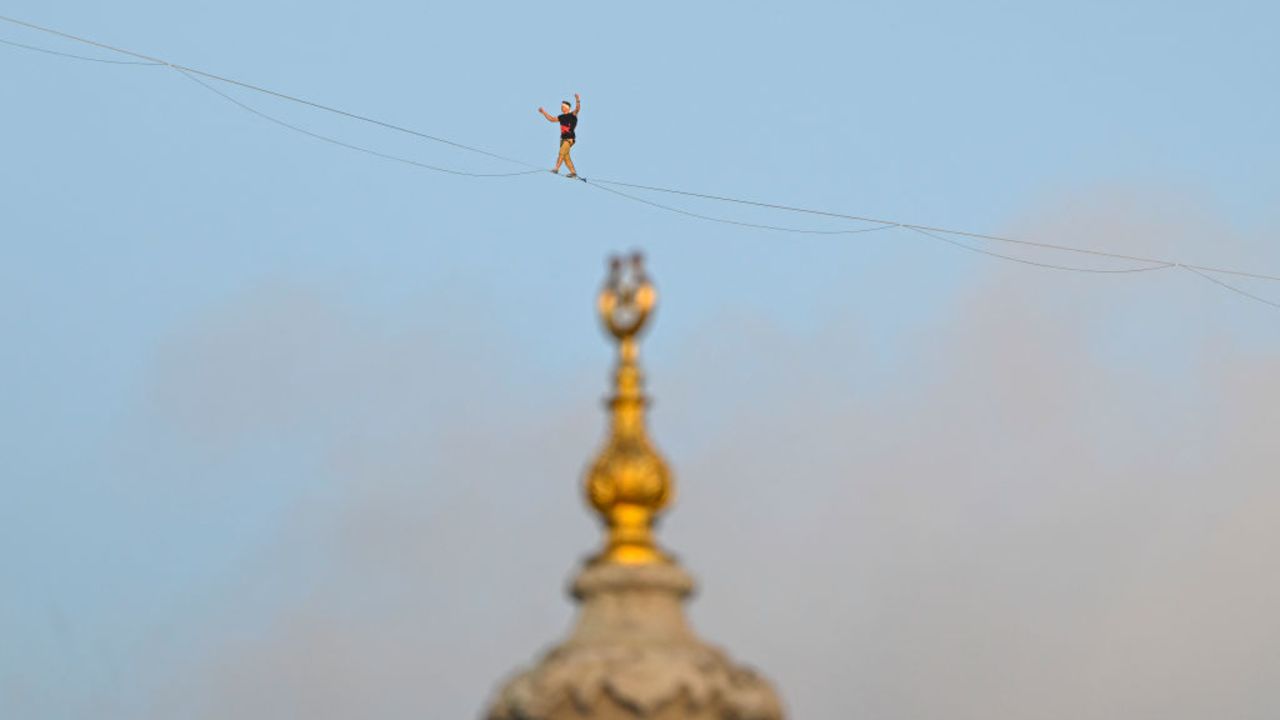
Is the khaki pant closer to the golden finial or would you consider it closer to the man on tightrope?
the man on tightrope

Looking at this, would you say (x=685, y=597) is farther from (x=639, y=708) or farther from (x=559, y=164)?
(x=559, y=164)

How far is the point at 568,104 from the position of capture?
189ft

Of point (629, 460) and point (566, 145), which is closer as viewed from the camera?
point (629, 460)

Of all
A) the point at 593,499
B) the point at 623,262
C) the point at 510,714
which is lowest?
the point at 510,714

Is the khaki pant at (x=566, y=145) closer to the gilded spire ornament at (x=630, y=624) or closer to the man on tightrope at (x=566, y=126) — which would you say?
the man on tightrope at (x=566, y=126)

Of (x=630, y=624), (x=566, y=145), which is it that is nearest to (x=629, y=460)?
(x=630, y=624)

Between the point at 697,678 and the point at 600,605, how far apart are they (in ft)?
3.78

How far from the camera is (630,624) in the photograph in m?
23.7

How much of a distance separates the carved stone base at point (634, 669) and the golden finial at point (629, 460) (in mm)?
302

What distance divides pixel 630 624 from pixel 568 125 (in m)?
34.2

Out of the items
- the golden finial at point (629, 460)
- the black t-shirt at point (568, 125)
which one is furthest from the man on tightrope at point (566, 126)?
the golden finial at point (629, 460)

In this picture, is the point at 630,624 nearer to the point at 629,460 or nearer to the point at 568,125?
the point at 629,460

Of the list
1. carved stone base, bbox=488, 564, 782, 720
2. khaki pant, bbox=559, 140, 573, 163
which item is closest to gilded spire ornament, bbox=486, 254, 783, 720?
carved stone base, bbox=488, 564, 782, 720

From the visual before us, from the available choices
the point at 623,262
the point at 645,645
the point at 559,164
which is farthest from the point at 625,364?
the point at 559,164
